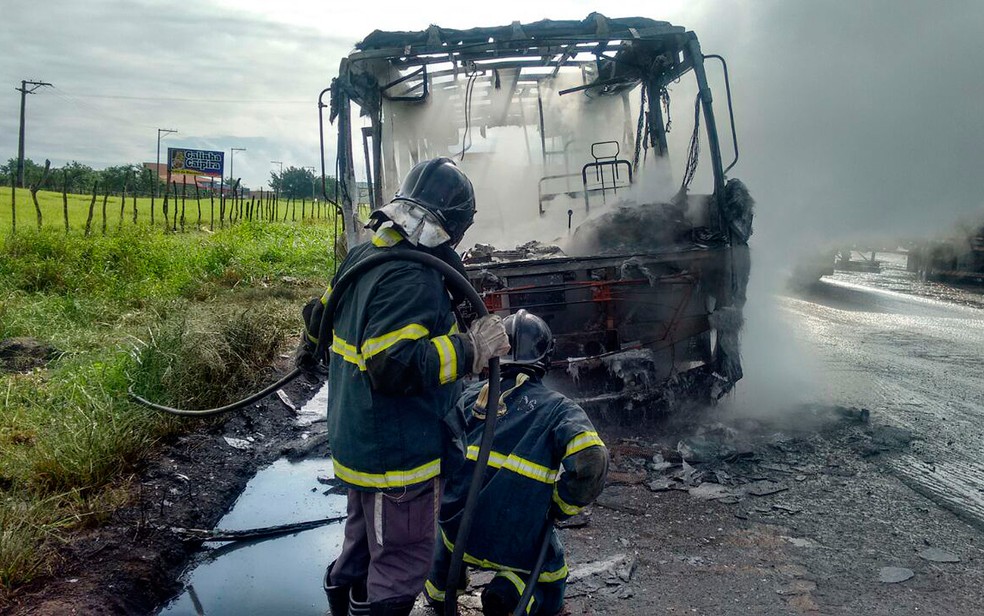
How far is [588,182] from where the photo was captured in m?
6.90

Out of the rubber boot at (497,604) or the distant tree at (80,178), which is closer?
the rubber boot at (497,604)

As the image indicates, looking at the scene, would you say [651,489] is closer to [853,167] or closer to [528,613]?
[528,613]

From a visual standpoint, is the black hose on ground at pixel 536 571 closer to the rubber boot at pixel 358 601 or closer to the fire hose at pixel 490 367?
the fire hose at pixel 490 367

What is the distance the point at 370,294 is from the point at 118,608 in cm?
199

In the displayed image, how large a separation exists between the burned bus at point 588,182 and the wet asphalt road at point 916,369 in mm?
1459

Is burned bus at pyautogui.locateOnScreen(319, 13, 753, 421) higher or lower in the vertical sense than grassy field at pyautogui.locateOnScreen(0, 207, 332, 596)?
higher

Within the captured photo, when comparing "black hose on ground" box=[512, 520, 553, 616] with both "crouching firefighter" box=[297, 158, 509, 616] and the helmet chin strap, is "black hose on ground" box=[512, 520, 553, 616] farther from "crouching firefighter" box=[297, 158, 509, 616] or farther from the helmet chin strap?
the helmet chin strap

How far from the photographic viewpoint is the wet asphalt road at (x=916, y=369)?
14.9 ft

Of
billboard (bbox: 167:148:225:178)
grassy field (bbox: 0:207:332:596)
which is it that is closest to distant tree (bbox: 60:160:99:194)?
billboard (bbox: 167:148:225:178)

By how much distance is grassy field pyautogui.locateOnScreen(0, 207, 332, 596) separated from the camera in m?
3.94

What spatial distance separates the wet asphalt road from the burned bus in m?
1.46

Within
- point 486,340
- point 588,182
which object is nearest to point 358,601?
point 486,340

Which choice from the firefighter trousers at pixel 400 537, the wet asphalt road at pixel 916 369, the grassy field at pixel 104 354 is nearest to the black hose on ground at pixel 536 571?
the firefighter trousers at pixel 400 537

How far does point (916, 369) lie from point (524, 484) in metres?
6.08
